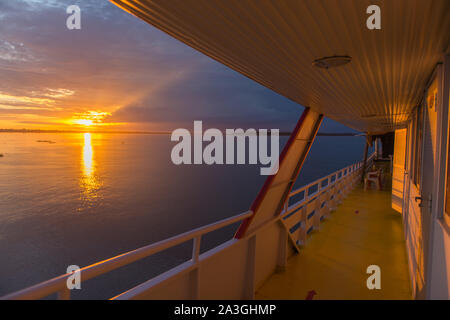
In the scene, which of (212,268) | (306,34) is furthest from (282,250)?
(306,34)

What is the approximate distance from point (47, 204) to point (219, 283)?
65.3 metres

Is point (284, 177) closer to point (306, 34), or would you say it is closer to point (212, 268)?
point (212, 268)

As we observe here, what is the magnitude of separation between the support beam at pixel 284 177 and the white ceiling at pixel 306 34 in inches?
48.9

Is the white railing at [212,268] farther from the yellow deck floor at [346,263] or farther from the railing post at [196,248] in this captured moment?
the yellow deck floor at [346,263]

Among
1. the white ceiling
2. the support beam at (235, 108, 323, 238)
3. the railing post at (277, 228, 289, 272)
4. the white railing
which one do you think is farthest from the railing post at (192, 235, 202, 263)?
the railing post at (277, 228, 289, 272)

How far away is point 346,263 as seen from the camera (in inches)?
167

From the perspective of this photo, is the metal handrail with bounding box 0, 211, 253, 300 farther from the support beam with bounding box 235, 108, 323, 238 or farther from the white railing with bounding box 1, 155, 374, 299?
the support beam with bounding box 235, 108, 323, 238

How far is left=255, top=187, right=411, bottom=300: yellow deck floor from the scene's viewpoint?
3.42 metres

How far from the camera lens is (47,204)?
55.0m

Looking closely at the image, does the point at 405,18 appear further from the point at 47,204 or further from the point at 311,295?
the point at 47,204

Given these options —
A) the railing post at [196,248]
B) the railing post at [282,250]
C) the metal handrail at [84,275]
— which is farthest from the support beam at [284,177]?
the metal handrail at [84,275]

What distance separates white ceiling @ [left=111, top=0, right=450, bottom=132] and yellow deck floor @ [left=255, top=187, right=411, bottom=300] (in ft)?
8.90

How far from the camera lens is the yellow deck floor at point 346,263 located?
11.2 ft
